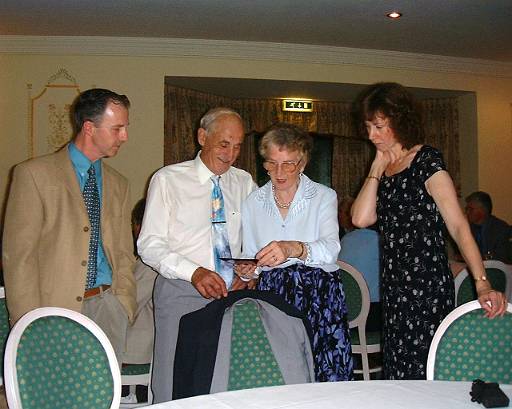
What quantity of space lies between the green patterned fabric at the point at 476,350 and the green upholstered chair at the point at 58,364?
3.24ft

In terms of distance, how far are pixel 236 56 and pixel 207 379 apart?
5.43m

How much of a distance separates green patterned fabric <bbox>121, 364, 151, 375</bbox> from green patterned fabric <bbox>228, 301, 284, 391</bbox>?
1408 millimetres

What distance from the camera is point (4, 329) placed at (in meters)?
2.57

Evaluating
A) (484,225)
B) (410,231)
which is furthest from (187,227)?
(484,225)

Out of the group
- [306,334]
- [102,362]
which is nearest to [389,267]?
[306,334]

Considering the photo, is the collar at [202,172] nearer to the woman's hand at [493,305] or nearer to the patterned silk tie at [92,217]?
the patterned silk tie at [92,217]

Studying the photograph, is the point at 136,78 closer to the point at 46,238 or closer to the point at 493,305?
the point at 46,238

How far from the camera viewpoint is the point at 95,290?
246 centimetres

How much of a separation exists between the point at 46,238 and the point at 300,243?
36.5 inches

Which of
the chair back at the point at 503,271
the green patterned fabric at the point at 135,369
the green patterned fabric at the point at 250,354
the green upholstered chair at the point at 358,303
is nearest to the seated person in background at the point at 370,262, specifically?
the green upholstered chair at the point at 358,303

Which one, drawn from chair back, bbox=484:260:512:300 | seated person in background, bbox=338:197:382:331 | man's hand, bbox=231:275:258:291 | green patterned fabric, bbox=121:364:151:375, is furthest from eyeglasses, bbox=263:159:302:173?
chair back, bbox=484:260:512:300

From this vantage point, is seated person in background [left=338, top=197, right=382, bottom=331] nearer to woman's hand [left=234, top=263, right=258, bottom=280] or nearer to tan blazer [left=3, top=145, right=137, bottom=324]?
woman's hand [left=234, top=263, right=258, bottom=280]

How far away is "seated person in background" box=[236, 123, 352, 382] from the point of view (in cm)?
230

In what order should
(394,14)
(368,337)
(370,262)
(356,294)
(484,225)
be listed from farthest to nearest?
1. (484,225)
2. (394,14)
3. (370,262)
4. (368,337)
5. (356,294)
